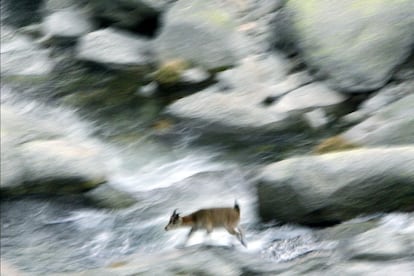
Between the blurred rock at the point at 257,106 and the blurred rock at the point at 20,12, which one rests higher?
the blurred rock at the point at 20,12

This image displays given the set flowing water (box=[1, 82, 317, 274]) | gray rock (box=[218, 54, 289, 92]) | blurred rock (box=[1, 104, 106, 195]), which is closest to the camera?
flowing water (box=[1, 82, 317, 274])

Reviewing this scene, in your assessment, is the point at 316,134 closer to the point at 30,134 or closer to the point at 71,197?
the point at 71,197

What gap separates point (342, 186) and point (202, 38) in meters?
2.87

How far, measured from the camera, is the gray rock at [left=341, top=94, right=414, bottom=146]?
6.74 meters

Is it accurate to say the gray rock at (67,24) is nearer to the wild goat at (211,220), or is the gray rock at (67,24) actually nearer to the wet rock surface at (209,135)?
the wet rock surface at (209,135)

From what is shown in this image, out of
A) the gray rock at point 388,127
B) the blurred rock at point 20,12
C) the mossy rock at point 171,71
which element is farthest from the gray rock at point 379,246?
the blurred rock at point 20,12

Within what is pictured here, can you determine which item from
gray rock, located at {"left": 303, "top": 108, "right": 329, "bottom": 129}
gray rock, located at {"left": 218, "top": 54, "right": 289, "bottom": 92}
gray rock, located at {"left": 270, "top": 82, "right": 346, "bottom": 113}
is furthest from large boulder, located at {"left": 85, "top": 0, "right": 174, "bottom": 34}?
gray rock, located at {"left": 303, "top": 108, "right": 329, "bottom": 129}

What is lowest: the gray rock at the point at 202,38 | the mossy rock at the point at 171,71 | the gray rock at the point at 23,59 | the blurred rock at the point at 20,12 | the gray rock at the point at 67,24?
the mossy rock at the point at 171,71

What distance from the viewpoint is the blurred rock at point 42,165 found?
751 centimetres

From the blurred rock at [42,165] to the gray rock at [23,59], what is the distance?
1061 millimetres

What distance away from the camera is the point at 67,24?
8867mm

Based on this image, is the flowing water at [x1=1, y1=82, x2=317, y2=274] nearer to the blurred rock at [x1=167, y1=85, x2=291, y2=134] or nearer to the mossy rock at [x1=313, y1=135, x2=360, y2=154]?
the blurred rock at [x1=167, y1=85, x2=291, y2=134]

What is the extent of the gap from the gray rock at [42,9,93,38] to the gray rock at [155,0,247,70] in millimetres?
1229

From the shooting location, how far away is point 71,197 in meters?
7.69
